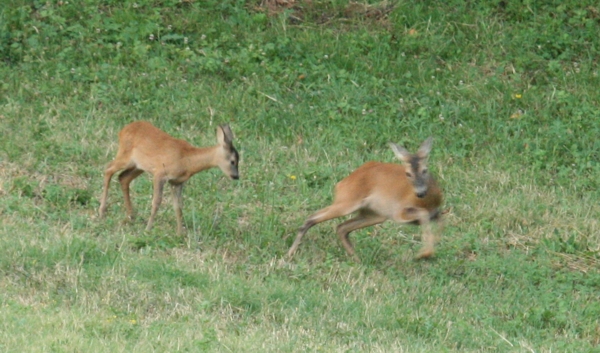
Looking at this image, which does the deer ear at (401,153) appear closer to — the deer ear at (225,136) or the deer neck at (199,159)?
the deer ear at (225,136)

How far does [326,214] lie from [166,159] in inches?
63.0

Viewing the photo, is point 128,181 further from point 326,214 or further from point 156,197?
point 326,214

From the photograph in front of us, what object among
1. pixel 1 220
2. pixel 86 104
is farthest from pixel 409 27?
pixel 1 220

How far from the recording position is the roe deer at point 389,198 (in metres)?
10.8

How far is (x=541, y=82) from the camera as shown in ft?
50.0

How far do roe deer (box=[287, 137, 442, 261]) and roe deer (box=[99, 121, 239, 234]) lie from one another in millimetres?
1043

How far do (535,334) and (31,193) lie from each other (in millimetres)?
5134

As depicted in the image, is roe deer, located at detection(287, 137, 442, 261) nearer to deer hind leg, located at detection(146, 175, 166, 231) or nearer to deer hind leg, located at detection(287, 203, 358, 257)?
deer hind leg, located at detection(287, 203, 358, 257)

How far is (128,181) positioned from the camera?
1150cm

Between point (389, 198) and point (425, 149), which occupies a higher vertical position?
point (425, 149)

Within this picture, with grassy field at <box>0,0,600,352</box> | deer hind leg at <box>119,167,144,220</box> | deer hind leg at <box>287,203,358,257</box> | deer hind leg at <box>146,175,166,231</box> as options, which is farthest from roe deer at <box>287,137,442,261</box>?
deer hind leg at <box>119,167,144,220</box>

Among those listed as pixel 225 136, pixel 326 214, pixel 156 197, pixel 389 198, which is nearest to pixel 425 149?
pixel 389 198

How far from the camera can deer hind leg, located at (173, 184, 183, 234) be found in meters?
11.0

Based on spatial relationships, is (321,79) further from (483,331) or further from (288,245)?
(483,331)
